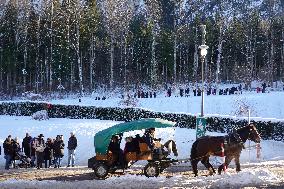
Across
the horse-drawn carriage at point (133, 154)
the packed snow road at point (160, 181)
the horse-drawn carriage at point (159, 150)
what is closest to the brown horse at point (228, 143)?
the horse-drawn carriage at point (159, 150)

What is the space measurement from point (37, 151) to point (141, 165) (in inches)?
191

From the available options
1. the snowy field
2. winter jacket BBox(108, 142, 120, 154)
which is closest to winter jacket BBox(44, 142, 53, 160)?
the snowy field

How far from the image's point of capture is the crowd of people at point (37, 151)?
2298 cm

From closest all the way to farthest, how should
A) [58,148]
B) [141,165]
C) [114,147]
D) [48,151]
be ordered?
[114,147]
[141,165]
[48,151]
[58,148]

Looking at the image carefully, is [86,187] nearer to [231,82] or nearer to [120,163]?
[120,163]

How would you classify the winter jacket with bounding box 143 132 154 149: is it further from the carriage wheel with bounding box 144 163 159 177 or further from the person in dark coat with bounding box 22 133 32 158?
the person in dark coat with bounding box 22 133 32 158

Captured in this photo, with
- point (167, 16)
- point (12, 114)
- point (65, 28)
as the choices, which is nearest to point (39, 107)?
point (12, 114)

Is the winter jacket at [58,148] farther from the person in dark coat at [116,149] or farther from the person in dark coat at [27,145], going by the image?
the person in dark coat at [116,149]

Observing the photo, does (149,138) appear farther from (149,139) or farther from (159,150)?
(159,150)

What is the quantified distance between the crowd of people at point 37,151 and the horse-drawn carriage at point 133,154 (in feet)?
20.5

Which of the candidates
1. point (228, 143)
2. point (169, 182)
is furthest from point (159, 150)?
point (228, 143)

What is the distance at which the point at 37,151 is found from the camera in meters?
22.8

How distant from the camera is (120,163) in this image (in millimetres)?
17109

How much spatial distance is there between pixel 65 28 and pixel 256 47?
27.8 metres
